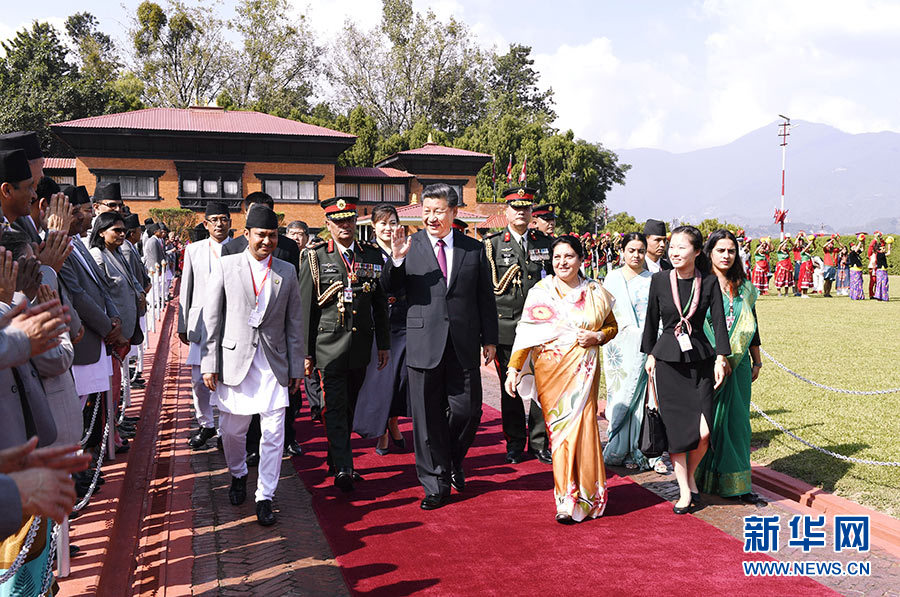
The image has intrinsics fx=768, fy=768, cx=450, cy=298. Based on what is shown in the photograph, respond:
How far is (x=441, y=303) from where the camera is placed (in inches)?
235

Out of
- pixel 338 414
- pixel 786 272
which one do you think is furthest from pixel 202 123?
pixel 338 414

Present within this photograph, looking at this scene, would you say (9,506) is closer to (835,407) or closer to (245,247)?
(245,247)

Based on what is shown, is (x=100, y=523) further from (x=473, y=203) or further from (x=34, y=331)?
(x=473, y=203)

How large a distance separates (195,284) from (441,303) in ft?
9.23

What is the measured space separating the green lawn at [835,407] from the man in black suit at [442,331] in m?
2.89

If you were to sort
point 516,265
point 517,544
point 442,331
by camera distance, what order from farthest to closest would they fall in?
1. point 516,265
2. point 442,331
3. point 517,544

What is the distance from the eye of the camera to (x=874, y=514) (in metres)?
5.43

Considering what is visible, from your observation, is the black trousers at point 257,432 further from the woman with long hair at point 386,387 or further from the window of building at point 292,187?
the window of building at point 292,187

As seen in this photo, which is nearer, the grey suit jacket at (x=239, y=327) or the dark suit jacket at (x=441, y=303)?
the grey suit jacket at (x=239, y=327)

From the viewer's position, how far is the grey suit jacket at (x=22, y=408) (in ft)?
9.48

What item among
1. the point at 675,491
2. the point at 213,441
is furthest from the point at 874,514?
Answer: the point at 213,441

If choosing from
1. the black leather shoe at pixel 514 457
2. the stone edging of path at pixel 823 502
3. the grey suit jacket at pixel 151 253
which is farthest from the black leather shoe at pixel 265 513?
the grey suit jacket at pixel 151 253

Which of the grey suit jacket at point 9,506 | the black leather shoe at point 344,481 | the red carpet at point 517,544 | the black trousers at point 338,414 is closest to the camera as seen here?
the grey suit jacket at point 9,506

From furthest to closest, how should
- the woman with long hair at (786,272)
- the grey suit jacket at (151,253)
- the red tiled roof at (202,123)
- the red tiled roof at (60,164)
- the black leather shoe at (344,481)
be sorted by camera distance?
the red tiled roof at (60,164), the red tiled roof at (202,123), the woman with long hair at (786,272), the grey suit jacket at (151,253), the black leather shoe at (344,481)
